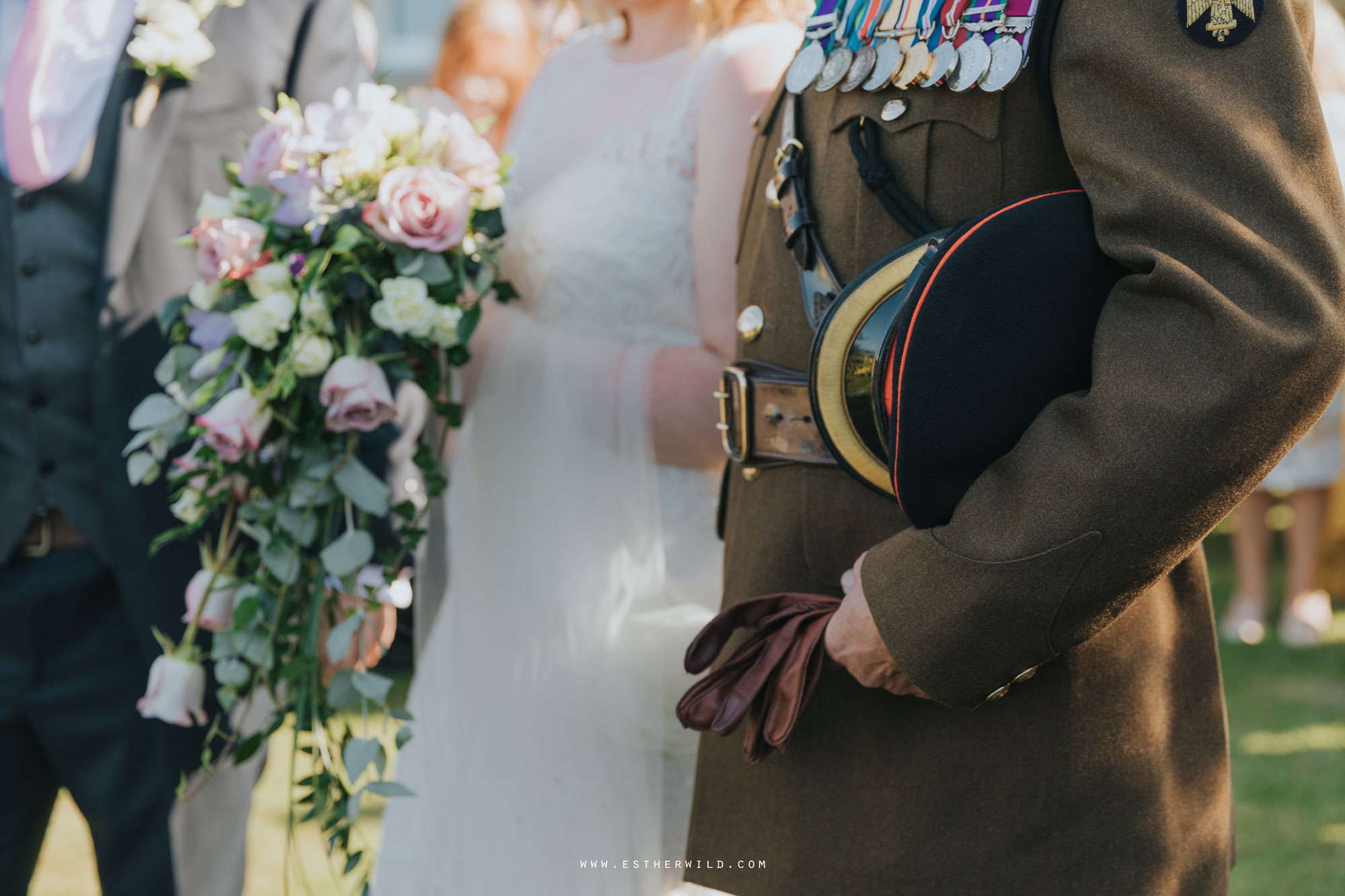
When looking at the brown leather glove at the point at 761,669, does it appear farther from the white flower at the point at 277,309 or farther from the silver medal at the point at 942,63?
the white flower at the point at 277,309

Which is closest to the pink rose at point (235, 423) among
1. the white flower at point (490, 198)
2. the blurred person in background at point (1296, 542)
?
the white flower at point (490, 198)

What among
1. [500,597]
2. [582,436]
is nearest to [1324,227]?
[582,436]

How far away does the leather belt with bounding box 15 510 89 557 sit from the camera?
196 cm

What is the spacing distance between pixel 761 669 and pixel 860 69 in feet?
2.17

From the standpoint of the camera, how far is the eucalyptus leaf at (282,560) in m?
1.60

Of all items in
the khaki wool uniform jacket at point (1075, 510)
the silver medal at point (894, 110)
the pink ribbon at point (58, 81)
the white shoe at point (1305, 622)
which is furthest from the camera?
the white shoe at point (1305, 622)

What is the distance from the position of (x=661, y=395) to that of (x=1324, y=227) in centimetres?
92

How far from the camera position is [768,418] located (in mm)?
1336

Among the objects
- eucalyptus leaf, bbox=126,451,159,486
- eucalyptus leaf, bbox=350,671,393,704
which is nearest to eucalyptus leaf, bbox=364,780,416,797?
eucalyptus leaf, bbox=350,671,393,704

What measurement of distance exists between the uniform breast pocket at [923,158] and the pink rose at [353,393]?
2.15 ft

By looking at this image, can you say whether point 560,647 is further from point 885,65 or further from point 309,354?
point 885,65

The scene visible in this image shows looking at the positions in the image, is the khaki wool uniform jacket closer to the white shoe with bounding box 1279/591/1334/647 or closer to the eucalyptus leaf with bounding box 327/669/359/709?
the eucalyptus leaf with bounding box 327/669/359/709

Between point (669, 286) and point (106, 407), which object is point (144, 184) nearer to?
point (106, 407)

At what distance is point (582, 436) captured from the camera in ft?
5.84
